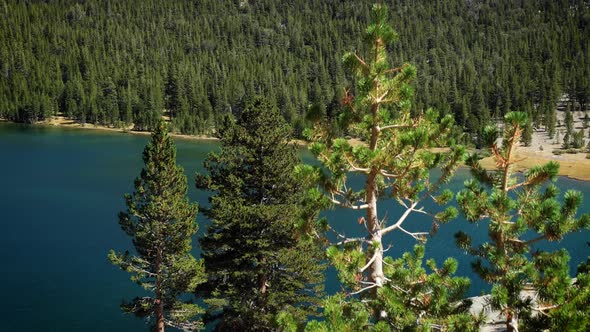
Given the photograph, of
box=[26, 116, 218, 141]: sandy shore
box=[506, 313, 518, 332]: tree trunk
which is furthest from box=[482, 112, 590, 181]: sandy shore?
box=[26, 116, 218, 141]: sandy shore

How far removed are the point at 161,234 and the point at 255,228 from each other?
5.15m

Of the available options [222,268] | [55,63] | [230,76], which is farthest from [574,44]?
[222,268]

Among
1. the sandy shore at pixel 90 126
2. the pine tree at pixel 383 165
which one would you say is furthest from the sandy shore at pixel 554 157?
the sandy shore at pixel 90 126

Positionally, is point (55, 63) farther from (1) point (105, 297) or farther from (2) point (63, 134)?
(1) point (105, 297)

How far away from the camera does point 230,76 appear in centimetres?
18125

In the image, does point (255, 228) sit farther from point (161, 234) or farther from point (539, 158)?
point (539, 158)

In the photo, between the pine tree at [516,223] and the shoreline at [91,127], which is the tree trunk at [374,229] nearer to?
the pine tree at [516,223]

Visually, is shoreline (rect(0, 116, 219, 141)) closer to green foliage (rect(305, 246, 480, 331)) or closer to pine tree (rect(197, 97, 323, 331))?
pine tree (rect(197, 97, 323, 331))

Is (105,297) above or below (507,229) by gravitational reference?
below

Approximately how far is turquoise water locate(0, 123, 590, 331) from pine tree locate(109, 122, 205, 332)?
955 cm

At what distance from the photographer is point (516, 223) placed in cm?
889

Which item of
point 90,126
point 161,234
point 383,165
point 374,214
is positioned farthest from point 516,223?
point 90,126

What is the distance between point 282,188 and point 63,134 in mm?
119594

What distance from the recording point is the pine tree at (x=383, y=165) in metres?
10.1
